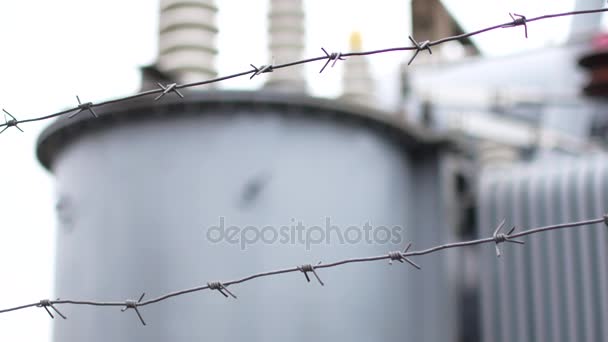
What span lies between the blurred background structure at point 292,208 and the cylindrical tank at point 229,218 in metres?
0.01

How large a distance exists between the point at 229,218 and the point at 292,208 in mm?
497

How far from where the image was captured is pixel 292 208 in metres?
8.59

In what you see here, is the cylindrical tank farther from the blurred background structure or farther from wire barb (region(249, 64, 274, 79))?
wire barb (region(249, 64, 274, 79))

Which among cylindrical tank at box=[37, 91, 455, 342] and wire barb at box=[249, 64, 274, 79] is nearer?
wire barb at box=[249, 64, 274, 79]

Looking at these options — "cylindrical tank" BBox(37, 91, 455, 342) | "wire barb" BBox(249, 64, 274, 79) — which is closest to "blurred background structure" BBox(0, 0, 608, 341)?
"cylindrical tank" BBox(37, 91, 455, 342)

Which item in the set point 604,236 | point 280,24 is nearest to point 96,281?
point 280,24

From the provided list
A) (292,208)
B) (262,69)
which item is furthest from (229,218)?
(262,69)

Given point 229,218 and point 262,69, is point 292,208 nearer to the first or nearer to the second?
point 229,218

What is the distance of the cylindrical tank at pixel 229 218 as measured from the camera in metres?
8.34

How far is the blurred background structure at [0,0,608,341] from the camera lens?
8406 millimetres

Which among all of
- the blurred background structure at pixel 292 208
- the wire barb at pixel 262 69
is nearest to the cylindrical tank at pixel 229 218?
the blurred background structure at pixel 292 208

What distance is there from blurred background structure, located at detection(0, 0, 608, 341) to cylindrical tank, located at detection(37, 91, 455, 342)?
0.04ft

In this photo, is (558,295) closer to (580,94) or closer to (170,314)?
(170,314)

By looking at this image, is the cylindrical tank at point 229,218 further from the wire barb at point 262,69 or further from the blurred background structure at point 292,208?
the wire barb at point 262,69
